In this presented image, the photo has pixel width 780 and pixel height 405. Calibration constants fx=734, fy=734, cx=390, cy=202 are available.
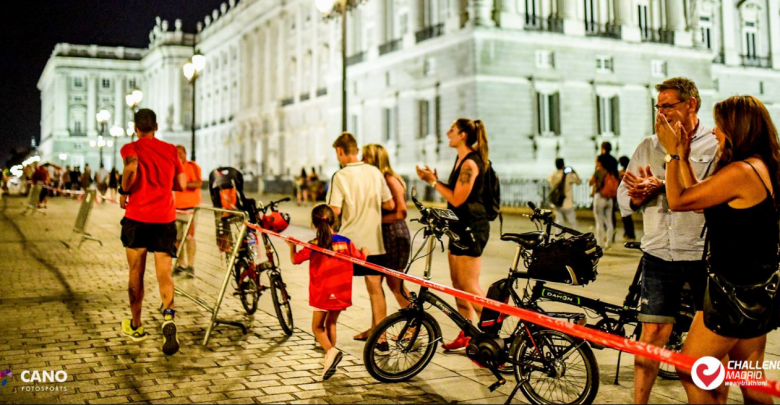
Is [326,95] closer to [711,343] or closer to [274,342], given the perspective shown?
[274,342]

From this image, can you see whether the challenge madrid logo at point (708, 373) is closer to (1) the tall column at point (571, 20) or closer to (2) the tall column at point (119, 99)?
(1) the tall column at point (571, 20)

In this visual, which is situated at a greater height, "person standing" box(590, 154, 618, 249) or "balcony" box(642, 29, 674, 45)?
"balcony" box(642, 29, 674, 45)

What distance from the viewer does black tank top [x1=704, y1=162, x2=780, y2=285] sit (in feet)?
11.6

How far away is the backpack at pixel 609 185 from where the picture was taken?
1325 cm

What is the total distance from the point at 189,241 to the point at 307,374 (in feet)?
15.8

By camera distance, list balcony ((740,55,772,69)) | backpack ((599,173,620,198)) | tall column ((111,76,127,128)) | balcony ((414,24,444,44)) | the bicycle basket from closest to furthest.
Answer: the bicycle basket → backpack ((599,173,620,198)) → balcony ((414,24,444,44)) → balcony ((740,55,772,69)) → tall column ((111,76,127,128))

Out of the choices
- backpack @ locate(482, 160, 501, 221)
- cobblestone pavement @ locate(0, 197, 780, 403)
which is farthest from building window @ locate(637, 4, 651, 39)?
backpack @ locate(482, 160, 501, 221)

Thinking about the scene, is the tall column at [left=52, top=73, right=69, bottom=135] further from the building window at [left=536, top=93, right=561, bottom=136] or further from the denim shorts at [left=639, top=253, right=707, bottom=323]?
the denim shorts at [left=639, top=253, right=707, bottom=323]

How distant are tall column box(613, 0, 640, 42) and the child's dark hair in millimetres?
32396

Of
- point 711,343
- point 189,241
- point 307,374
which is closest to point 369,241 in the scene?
point 307,374

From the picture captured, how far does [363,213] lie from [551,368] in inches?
90.6

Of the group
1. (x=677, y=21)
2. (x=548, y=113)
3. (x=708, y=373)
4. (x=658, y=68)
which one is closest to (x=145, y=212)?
(x=708, y=373)

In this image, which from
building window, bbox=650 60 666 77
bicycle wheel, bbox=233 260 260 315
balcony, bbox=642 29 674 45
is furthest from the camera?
balcony, bbox=642 29 674 45

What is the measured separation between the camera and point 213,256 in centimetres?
856
